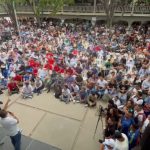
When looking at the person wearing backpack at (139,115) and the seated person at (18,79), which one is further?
the seated person at (18,79)

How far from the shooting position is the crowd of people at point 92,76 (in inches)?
279

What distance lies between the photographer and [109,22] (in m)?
22.7

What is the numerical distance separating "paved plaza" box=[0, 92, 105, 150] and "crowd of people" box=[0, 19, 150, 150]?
0.50m

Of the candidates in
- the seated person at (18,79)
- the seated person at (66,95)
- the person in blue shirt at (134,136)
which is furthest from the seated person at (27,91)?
the person in blue shirt at (134,136)

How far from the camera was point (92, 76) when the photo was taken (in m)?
11.4

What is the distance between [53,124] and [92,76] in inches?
153

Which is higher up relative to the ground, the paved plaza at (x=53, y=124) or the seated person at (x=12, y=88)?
the seated person at (x=12, y=88)

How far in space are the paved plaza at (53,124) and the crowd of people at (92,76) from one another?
0.50 metres

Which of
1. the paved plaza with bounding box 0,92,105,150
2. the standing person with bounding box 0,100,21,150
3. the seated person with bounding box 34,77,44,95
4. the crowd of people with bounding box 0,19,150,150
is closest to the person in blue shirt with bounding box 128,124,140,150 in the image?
the crowd of people with bounding box 0,19,150,150

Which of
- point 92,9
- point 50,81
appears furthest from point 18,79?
point 92,9

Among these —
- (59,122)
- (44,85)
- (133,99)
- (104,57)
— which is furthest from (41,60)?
(133,99)

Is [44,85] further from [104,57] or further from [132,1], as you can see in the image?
[132,1]

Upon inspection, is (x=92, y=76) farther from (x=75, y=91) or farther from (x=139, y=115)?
(x=139, y=115)

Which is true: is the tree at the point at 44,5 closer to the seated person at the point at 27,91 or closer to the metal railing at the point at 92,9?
the metal railing at the point at 92,9
